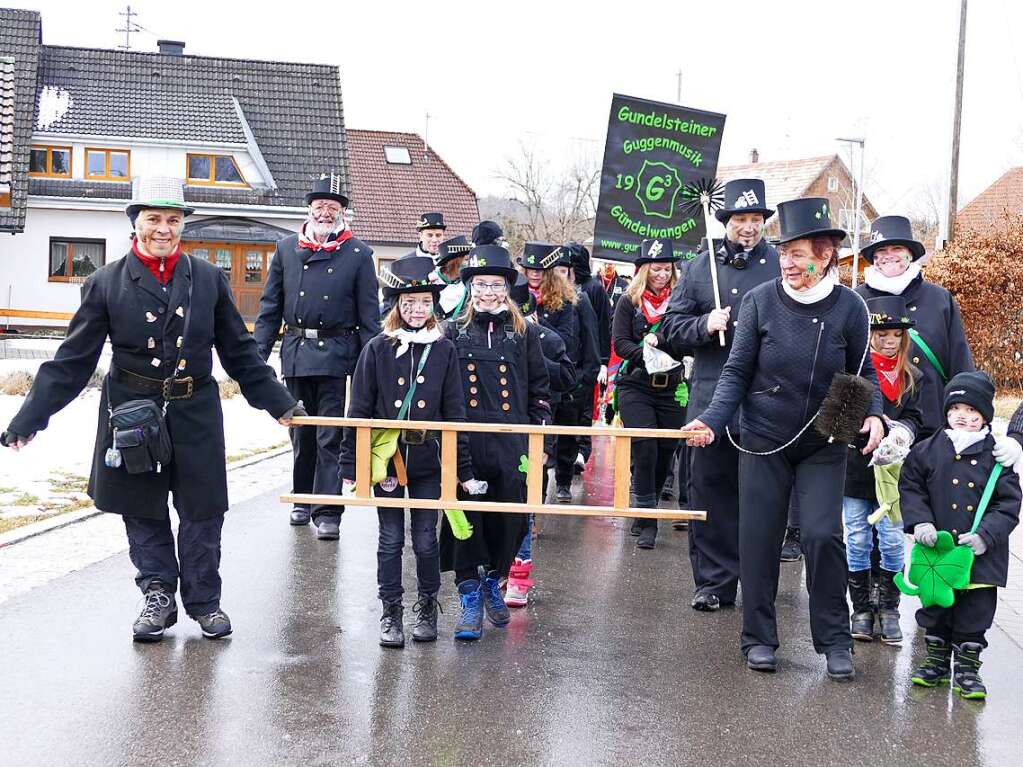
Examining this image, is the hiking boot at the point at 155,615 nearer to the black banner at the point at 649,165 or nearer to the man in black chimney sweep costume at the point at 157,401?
the man in black chimney sweep costume at the point at 157,401

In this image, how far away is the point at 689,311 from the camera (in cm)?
734

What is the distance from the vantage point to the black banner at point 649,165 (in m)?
7.79

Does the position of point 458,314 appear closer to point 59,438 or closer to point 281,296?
point 281,296

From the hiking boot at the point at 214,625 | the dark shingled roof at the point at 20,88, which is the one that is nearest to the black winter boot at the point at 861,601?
the hiking boot at the point at 214,625

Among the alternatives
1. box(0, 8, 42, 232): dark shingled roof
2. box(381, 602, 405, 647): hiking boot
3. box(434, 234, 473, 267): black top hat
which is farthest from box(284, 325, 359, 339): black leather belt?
box(0, 8, 42, 232): dark shingled roof

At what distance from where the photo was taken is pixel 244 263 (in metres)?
40.2

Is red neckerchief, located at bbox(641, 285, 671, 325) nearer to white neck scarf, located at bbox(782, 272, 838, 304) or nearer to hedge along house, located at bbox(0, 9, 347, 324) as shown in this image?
white neck scarf, located at bbox(782, 272, 838, 304)

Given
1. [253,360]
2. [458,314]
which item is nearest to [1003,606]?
[458,314]

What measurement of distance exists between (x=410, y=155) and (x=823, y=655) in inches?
1887

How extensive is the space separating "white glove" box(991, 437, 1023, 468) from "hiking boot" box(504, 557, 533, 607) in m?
2.55

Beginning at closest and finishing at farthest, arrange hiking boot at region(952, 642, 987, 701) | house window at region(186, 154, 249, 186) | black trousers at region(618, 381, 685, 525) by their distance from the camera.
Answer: hiking boot at region(952, 642, 987, 701), black trousers at region(618, 381, 685, 525), house window at region(186, 154, 249, 186)

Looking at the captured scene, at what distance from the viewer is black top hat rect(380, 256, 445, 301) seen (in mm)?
6172

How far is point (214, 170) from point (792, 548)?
111 feet

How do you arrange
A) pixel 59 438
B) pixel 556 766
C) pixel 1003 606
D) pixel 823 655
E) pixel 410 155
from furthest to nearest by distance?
1. pixel 410 155
2. pixel 59 438
3. pixel 1003 606
4. pixel 823 655
5. pixel 556 766
